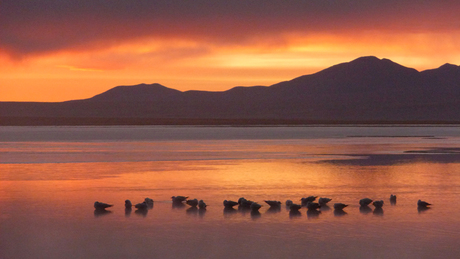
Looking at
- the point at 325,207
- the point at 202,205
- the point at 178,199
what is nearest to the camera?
the point at 202,205

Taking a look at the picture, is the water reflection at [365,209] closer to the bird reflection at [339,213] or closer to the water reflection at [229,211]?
the bird reflection at [339,213]

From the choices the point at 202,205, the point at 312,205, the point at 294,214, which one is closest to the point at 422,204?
the point at 312,205

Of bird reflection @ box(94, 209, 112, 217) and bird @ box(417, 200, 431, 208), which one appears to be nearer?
bird reflection @ box(94, 209, 112, 217)

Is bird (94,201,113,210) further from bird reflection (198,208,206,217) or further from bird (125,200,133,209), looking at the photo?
bird reflection (198,208,206,217)

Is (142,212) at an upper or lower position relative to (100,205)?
lower

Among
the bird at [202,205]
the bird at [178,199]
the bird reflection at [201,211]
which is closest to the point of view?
the bird reflection at [201,211]

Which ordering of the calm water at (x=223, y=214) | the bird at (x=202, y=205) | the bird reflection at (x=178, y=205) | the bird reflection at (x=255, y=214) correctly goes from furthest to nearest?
1. the bird reflection at (x=178, y=205)
2. the bird at (x=202, y=205)
3. the bird reflection at (x=255, y=214)
4. the calm water at (x=223, y=214)

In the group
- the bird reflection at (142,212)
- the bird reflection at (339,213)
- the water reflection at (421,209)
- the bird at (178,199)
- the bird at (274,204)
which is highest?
the bird at (178,199)

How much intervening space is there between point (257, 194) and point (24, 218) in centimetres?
615

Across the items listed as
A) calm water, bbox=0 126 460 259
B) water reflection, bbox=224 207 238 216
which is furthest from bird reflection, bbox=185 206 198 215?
water reflection, bbox=224 207 238 216

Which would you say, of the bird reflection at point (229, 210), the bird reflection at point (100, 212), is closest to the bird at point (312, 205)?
the bird reflection at point (229, 210)

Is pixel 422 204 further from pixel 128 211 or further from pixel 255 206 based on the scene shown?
pixel 128 211

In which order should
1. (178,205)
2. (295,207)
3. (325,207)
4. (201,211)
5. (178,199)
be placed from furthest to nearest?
(178,199) → (178,205) → (325,207) → (201,211) → (295,207)

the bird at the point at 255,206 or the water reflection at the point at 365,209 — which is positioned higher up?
the bird at the point at 255,206
